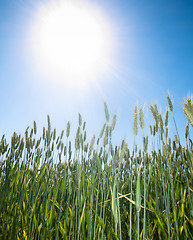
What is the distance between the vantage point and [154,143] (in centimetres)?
149

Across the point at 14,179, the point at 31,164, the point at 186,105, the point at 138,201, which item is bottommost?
the point at 138,201

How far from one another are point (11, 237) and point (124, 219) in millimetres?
1078

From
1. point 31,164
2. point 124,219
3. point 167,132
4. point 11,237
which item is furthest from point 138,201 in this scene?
point 31,164

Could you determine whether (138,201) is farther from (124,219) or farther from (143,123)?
(124,219)

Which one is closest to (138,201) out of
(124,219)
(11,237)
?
(124,219)

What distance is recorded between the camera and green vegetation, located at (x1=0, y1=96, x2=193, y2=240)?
1275 millimetres

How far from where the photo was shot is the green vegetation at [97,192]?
128 centimetres

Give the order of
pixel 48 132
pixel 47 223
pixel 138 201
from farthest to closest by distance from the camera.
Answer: pixel 48 132, pixel 47 223, pixel 138 201

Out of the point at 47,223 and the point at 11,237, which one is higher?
the point at 47,223

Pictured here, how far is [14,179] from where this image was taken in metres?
2.26

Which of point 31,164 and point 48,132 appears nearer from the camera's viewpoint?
Answer: point 48,132

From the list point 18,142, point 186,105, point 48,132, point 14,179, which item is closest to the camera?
point 186,105

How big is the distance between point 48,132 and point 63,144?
0.80ft

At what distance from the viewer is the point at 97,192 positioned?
1123 mm
